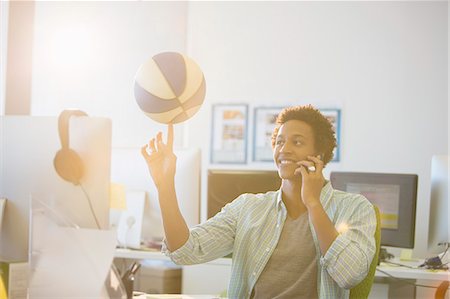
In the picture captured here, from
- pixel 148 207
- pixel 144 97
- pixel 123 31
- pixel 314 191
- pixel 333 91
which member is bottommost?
pixel 148 207

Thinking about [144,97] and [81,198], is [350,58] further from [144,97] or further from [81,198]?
[81,198]

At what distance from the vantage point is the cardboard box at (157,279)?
10.00 feet

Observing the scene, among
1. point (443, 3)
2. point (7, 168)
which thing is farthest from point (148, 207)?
point (443, 3)

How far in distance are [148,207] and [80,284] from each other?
1520 mm

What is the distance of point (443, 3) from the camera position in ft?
12.7

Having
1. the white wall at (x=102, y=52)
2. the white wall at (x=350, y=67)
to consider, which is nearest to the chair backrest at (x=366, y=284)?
the white wall at (x=350, y=67)

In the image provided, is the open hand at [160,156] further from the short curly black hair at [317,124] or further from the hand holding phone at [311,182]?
the short curly black hair at [317,124]

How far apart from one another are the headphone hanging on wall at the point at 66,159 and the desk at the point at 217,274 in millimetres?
1678

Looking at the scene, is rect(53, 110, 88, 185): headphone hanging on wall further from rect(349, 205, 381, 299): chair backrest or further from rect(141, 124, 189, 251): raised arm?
rect(349, 205, 381, 299): chair backrest

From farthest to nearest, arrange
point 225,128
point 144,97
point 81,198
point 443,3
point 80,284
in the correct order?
1. point 225,128
2. point 443,3
3. point 144,97
4. point 81,198
5. point 80,284

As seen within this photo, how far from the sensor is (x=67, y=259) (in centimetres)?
105

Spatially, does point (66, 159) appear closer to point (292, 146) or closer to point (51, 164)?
point (51, 164)

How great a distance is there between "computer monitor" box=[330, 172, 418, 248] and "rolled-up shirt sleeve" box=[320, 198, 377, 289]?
1109 mm

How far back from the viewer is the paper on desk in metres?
1.01
